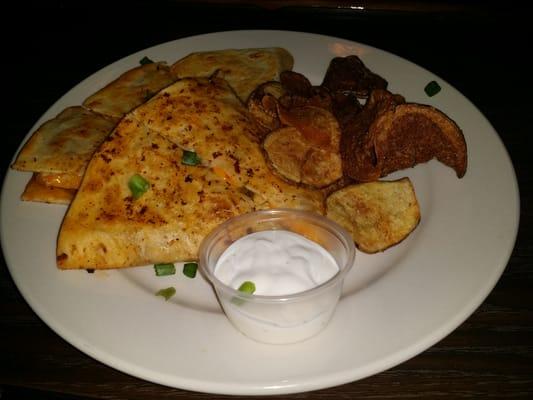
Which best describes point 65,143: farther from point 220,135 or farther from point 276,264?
point 276,264

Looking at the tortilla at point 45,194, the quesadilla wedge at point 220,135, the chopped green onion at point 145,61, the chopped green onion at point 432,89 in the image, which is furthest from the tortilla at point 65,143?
the chopped green onion at point 432,89

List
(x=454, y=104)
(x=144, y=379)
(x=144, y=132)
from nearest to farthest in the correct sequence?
1. (x=144, y=379)
2. (x=144, y=132)
3. (x=454, y=104)

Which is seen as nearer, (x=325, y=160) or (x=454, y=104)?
(x=325, y=160)

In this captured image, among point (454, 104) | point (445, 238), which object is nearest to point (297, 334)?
point (445, 238)

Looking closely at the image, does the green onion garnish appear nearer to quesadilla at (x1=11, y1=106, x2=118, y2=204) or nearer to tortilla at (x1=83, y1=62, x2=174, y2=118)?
quesadilla at (x1=11, y1=106, x2=118, y2=204)

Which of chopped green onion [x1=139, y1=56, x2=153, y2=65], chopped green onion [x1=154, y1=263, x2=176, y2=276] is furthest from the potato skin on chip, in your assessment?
chopped green onion [x1=139, y1=56, x2=153, y2=65]

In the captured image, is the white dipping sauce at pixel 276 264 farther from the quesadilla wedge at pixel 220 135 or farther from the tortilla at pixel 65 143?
the tortilla at pixel 65 143

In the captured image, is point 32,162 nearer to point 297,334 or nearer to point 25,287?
point 25,287
